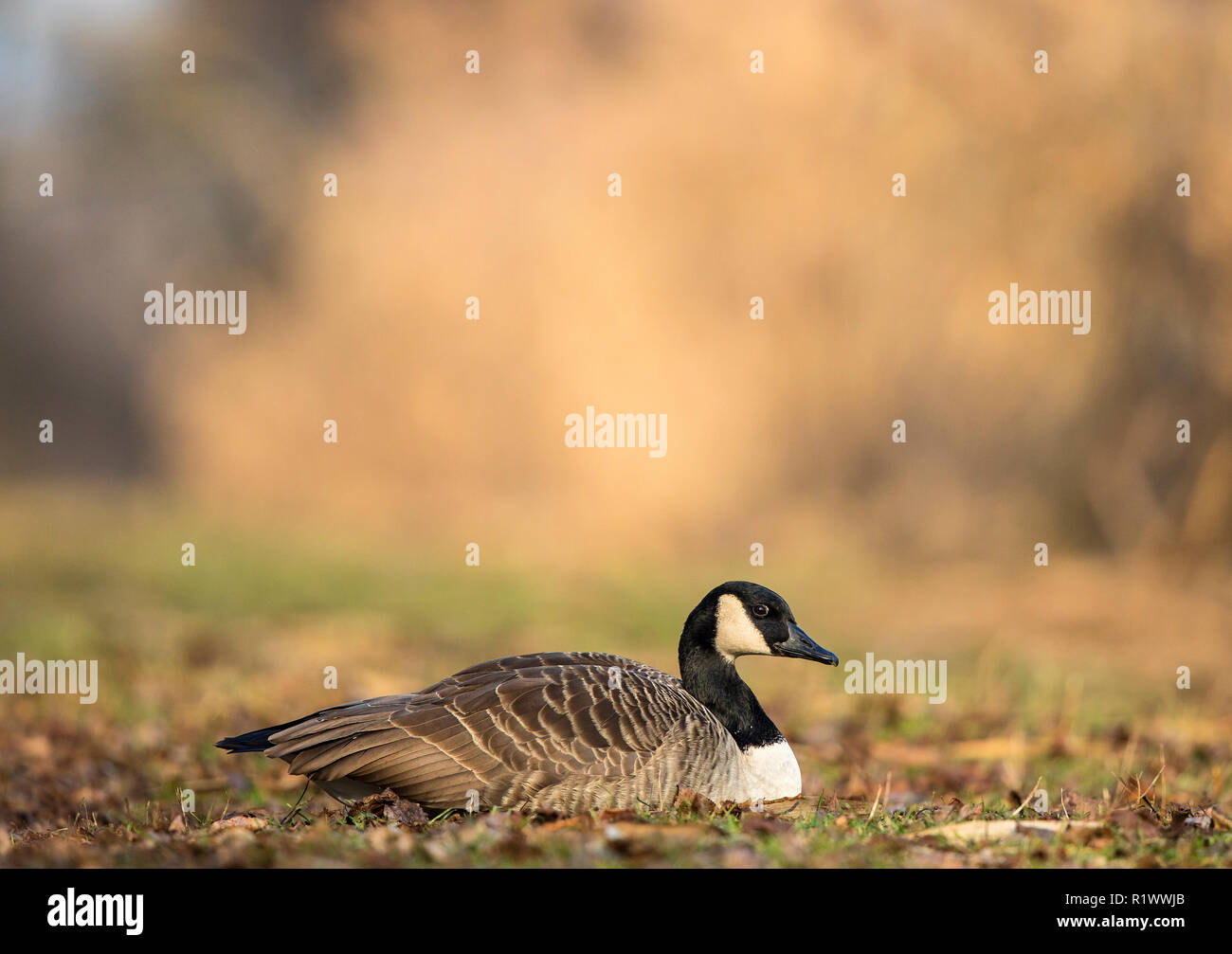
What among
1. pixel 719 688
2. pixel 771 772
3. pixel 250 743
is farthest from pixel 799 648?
pixel 250 743

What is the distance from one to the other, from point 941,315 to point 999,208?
2.12 meters

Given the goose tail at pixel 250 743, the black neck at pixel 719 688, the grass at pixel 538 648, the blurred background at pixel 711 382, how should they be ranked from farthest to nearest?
the blurred background at pixel 711 382 → the black neck at pixel 719 688 → the goose tail at pixel 250 743 → the grass at pixel 538 648

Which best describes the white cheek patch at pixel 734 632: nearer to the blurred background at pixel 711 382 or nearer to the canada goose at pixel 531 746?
the canada goose at pixel 531 746

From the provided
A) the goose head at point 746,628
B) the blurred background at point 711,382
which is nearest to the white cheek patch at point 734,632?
the goose head at point 746,628

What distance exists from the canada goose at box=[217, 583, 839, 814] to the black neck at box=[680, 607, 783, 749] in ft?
0.70

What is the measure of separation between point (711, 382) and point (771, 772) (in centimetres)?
1641

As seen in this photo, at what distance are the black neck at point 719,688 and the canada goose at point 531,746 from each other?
0.21 m

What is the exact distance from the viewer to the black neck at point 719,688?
7.27 m

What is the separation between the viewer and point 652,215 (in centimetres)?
2338

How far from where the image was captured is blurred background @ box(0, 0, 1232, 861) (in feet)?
54.3

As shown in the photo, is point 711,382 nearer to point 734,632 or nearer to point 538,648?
point 538,648

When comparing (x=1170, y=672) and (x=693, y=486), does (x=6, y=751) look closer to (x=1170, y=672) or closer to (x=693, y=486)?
(x=1170, y=672)

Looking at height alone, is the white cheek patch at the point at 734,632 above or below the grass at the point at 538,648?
above

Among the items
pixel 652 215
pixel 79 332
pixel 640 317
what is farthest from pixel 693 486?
pixel 79 332
